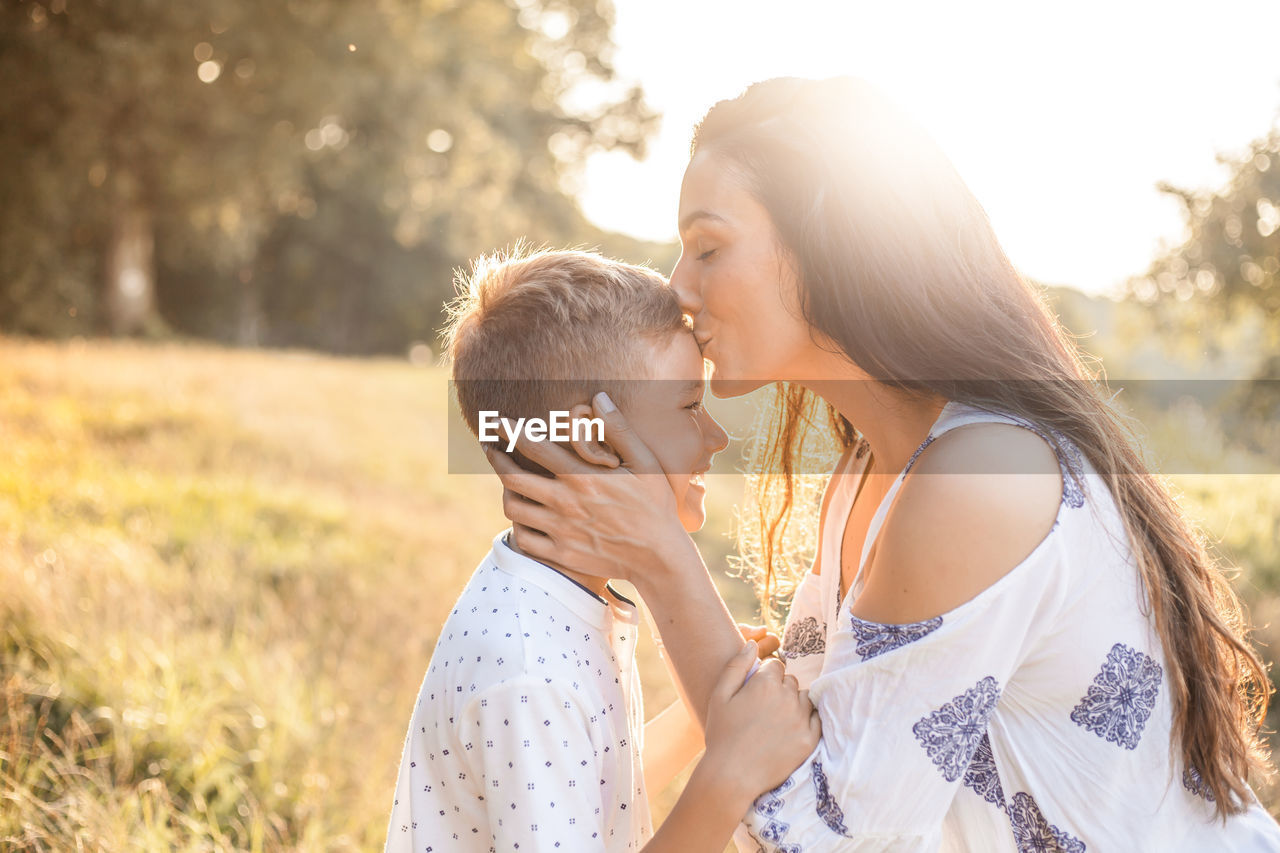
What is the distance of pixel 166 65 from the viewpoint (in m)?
14.5

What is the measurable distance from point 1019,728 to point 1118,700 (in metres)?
0.18

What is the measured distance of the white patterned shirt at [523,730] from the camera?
1.57 metres

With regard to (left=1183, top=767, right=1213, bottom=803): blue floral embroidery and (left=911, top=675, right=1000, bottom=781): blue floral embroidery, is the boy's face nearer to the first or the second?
(left=911, top=675, right=1000, bottom=781): blue floral embroidery

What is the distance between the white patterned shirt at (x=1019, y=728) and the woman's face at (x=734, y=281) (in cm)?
42

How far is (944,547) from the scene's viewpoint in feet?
5.41

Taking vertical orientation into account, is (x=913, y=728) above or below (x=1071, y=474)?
below

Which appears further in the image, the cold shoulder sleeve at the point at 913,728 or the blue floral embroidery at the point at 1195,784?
the blue floral embroidery at the point at 1195,784

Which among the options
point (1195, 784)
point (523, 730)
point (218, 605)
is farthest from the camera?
point (218, 605)

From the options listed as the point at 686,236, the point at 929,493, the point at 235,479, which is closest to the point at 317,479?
the point at 235,479

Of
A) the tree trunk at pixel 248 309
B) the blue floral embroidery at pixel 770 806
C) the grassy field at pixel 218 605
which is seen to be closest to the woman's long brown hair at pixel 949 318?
the blue floral embroidery at pixel 770 806

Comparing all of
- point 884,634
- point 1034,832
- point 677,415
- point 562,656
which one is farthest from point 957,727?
point 677,415

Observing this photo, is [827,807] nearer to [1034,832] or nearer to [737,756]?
[737,756]

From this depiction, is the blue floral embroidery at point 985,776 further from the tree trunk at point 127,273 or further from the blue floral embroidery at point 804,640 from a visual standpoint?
the tree trunk at point 127,273

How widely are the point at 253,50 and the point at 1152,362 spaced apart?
1727 cm
